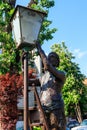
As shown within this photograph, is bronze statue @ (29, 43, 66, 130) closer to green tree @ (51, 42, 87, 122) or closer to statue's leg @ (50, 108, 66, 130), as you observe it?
statue's leg @ (50, 108, 66, 130)

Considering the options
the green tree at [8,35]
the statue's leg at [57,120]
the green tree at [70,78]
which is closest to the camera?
the statue's leg at [57,120]

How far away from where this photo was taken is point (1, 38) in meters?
17.5

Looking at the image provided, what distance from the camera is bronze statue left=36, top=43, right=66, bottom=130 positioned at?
4.68m

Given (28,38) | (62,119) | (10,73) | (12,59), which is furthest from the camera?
(10,73)

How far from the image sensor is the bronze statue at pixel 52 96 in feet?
15.3

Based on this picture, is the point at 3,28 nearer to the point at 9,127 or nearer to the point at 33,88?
the point at 9,127

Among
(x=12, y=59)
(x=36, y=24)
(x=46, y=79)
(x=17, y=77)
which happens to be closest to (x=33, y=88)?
(x=46, y=79)

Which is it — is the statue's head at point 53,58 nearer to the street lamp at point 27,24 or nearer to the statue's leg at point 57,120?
the street lamp at point 27,24

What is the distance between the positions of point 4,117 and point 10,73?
346 cm

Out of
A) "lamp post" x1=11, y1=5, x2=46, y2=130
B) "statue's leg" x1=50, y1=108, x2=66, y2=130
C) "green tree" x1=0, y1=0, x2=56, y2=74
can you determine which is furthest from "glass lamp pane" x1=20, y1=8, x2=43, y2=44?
"green tree" x1=0, y1=0, x2=56, y2=74

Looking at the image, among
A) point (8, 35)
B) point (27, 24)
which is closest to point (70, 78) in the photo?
point (8, 35)

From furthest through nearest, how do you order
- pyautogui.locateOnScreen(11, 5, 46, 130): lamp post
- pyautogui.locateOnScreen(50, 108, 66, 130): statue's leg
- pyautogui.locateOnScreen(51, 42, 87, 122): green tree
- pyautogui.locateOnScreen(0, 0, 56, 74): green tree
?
pyautogui.locateOnScreen(51, 42, 87, 122): green tree, pyautogui.locateOnScreen(0, 0, 56, 74): green tree, pyautogui.locateOnScreen(11, 5, 46, 130): lamp post, pyautogui.locateOnScreen(50, 108, 66, 130): statue's leg

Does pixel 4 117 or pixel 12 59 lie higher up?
pixel 12 59

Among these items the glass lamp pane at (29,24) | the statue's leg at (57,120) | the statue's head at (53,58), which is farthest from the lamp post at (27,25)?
the statue's leg at (57,120)
